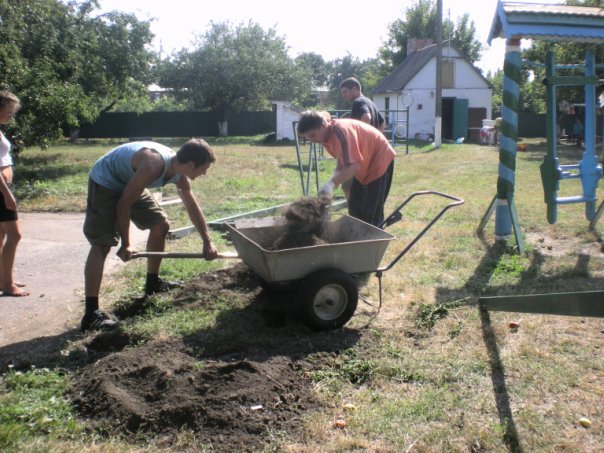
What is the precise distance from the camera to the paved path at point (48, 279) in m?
4.58

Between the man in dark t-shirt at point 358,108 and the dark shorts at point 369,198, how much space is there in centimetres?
60

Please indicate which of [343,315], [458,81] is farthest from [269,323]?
[458,81]

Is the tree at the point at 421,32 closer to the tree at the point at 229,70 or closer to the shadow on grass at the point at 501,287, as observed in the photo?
the tree at the point at 229,70

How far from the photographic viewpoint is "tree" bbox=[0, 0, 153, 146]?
41.1 ft

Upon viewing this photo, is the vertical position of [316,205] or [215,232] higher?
[316,205]

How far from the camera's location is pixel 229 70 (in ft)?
122

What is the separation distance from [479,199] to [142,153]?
7516 millimetres

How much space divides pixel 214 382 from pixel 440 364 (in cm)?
147

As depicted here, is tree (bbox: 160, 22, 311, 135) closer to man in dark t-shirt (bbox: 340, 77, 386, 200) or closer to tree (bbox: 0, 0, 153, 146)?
tree (bbox: 0, 0, 153, 146)

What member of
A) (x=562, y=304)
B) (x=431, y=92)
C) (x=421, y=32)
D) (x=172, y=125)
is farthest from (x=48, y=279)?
(x=421, y=32)

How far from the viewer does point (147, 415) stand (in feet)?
10.0

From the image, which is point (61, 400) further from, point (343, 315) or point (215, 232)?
point (215, 232)

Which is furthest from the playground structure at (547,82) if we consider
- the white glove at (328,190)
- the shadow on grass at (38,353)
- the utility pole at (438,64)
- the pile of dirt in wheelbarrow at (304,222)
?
the utility pole at (438,64)

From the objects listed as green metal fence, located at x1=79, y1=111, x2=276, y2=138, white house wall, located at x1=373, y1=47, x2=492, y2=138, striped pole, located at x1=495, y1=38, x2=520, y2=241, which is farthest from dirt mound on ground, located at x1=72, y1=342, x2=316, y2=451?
green metal fence, located at x1=79, y1=111, x2=276, y2=138
